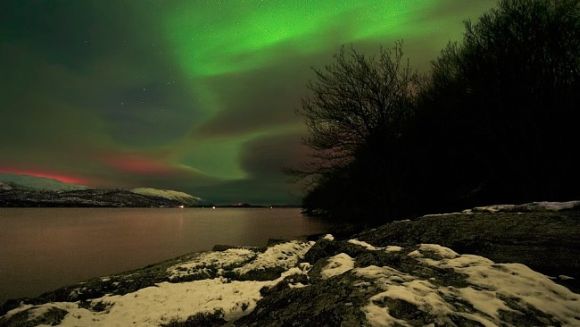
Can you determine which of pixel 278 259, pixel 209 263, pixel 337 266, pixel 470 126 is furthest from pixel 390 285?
pixel 470 126

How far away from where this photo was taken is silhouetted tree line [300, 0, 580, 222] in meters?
16.2

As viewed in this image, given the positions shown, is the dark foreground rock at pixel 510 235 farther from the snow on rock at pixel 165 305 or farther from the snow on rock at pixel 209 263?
the snow on rock at pixel 209 263

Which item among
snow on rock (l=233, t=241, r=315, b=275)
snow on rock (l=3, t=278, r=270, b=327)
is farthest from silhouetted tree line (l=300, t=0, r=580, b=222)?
snow on rock (l=3, t=278, r=270, b=327)

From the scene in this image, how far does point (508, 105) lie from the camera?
1727cm

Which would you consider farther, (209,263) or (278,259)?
(209,263)

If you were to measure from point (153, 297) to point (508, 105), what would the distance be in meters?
19.5

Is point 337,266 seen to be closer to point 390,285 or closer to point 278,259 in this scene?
point 390,285

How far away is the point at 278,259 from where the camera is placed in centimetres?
1154

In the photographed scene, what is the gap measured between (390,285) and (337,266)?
2.17 meters

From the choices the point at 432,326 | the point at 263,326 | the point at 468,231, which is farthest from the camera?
the point at 468,231

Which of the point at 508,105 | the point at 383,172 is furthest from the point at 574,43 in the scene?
the point at 383,172

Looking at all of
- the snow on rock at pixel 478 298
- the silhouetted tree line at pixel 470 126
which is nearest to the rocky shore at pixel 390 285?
the snow on rock at pixel 478 298

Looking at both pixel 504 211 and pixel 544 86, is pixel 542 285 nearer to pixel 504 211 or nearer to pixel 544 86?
pixel 504 211

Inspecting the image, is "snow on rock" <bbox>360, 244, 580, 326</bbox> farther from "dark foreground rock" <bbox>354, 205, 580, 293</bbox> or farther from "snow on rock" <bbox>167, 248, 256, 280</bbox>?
"snow on rock" <bbox>167, 248, 256, 280</bbox>
